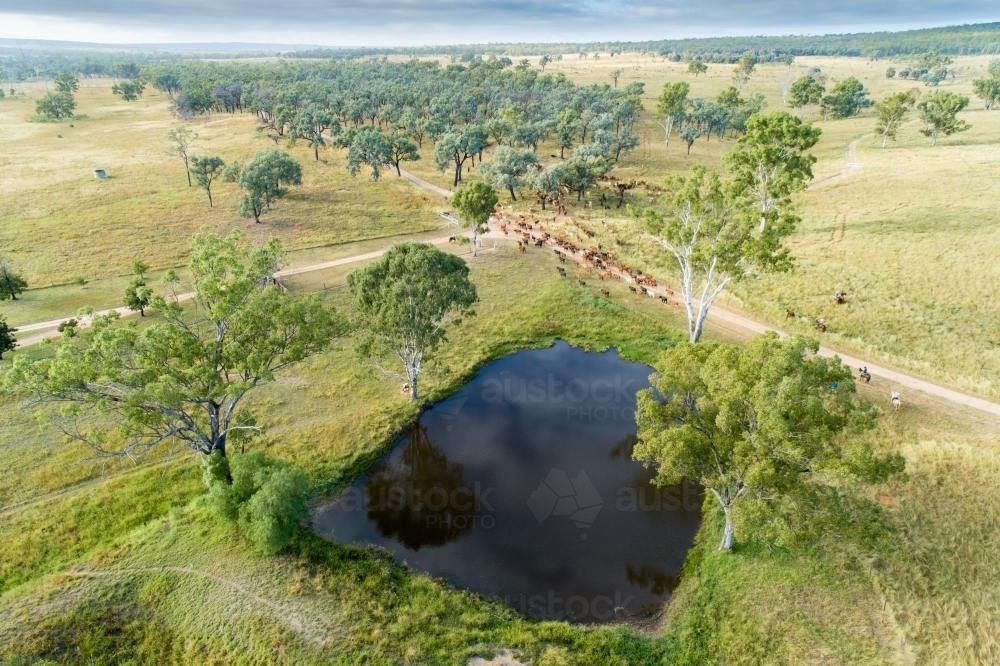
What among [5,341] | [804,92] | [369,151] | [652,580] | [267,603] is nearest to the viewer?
[267,603]

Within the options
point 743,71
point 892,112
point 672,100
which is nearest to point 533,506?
point 672,100

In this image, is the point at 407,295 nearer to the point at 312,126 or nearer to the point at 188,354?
the point at 188,354

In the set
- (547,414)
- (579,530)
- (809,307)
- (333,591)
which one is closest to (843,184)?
(809,307)

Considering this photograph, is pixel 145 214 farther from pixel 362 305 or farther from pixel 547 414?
pixel 547 414

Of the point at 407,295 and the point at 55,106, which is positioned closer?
the point at 407,295

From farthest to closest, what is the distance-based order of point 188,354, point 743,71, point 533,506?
point 743,71 → point 533,506 → point 188,354

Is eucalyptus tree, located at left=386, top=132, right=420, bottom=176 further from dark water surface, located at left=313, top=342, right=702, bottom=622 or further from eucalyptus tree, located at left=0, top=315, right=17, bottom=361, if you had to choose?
dark water surface, located at left=313, top=342, right=702, bottom=622
